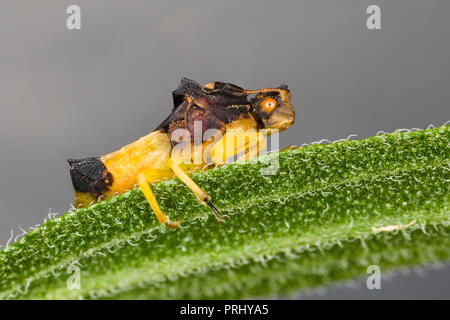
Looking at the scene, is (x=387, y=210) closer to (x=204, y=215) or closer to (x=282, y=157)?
(x=282, y=157)

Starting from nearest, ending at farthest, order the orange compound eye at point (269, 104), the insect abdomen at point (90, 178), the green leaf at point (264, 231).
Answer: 1. the green leaf at point (264, 231)
2. the insect abdomen at point (90, 178)
3. the orange compound eye at point (269, 104)

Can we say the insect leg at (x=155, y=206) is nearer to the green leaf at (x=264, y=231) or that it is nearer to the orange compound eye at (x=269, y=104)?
the green leaf at (x=264, y=231)

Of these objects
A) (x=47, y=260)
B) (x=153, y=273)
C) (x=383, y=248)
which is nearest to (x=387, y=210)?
(x=383, y=248)

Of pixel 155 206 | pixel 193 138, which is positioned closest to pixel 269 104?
pixel 193 138

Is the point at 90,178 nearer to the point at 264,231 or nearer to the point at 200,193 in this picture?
the point at 200,193

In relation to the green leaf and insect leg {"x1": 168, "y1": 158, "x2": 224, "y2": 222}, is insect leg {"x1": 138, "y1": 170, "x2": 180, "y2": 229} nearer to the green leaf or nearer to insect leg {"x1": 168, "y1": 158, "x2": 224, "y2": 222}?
the green leaf

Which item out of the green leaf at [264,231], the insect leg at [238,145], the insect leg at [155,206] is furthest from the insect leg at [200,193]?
the insect leg at [238,145]
